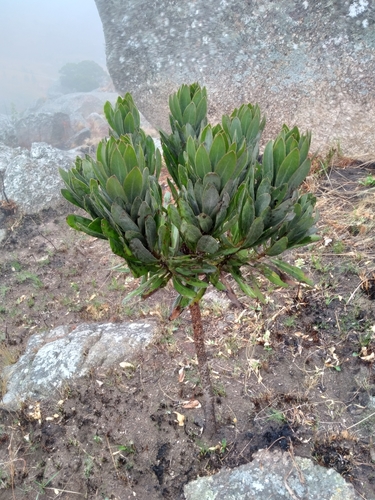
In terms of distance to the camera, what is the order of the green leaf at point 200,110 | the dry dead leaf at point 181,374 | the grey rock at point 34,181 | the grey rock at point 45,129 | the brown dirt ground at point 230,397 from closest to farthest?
the green leaf at point 200,110
the brown dirt ground at point 230,397
the dry dead leaf at point 181,374
the grey rock at point 34,181
the grey rock at point 45,129

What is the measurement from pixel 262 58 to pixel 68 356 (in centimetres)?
384

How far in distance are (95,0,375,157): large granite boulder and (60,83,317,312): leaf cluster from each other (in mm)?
3267

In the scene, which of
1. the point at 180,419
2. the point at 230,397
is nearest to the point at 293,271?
the point at 230,397

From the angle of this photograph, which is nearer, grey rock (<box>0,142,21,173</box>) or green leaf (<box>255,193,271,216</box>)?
green leaf (<box>255,193,271,216</box>)

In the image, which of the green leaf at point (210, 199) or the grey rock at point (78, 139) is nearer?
the green leaf at point (210, 199)

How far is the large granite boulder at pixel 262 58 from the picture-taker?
4.08m

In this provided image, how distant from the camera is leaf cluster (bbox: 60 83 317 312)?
1155mm

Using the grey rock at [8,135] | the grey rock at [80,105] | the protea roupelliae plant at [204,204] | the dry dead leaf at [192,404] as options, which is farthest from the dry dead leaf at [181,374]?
the grey rock at [80,105]

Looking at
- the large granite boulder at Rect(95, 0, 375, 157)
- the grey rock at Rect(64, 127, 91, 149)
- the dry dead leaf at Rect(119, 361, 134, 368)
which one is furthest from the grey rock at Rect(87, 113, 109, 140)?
the dry dead leaf at Rect(119, 361, 134, 368)

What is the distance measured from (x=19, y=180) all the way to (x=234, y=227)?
213 inches

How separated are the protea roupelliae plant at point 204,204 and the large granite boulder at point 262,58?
10.7 ft

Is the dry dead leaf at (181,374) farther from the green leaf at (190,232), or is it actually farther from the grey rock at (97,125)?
the grey rock at (97,125)

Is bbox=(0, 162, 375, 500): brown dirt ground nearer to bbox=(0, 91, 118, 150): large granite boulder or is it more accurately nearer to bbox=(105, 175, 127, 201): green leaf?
bbox=(105, 175, 127, 201): green leaf

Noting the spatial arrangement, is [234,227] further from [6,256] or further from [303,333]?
[6,256]
